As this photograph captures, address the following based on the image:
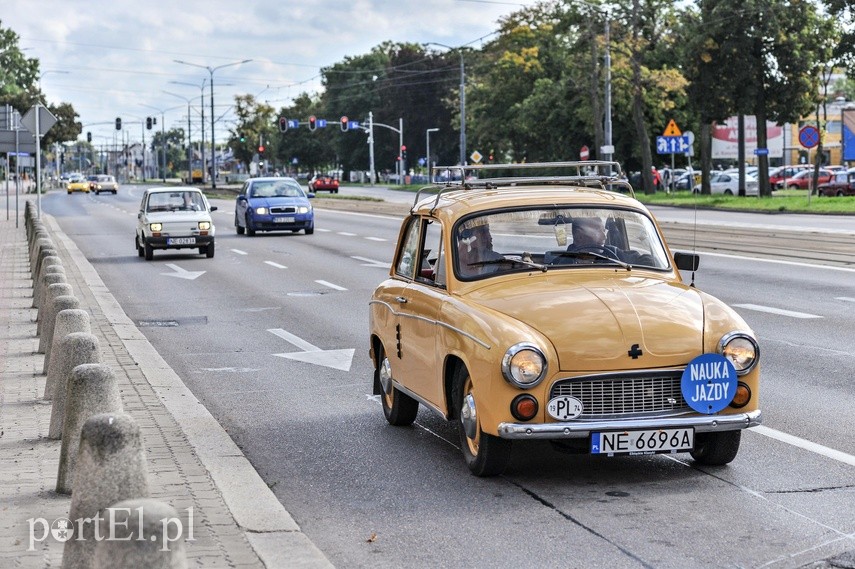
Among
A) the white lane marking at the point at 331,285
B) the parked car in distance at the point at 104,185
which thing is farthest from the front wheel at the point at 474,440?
the parked car in distance at the point at 104,185

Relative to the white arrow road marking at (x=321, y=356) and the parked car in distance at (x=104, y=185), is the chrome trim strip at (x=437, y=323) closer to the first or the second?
the white arrow road marking at (x=321, y=356)

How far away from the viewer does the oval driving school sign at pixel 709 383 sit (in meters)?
6.75

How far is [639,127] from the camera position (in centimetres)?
6344

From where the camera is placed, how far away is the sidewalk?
18.4ft

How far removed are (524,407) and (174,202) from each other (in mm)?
23127

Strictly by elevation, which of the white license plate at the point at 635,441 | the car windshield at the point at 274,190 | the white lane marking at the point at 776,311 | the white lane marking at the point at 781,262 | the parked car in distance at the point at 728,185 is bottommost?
the white lane marking at the point at 776,311

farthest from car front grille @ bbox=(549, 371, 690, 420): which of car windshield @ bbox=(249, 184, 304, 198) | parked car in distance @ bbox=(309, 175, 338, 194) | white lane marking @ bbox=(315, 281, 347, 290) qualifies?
parked car in distance @ bbox=(309, 175, 338, 194)

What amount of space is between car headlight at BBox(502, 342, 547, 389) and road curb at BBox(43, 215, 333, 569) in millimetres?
1269

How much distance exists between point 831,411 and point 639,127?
182 feet

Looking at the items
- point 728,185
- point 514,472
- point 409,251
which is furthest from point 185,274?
point 728,185

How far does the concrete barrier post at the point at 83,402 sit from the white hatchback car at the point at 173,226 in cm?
2110

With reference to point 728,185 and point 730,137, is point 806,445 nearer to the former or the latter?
point 728,185

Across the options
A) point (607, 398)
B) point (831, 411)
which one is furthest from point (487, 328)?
point (831, 411)

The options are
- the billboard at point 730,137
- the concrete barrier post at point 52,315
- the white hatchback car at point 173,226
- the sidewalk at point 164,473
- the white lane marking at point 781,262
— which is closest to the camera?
the sidewalk at point 164,473
